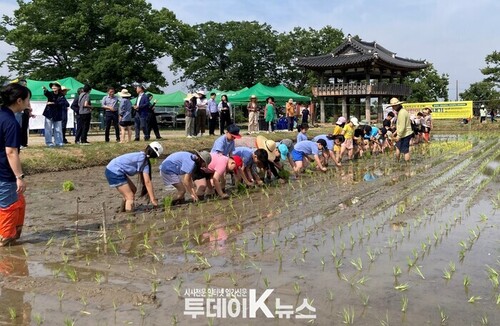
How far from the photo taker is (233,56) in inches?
1567

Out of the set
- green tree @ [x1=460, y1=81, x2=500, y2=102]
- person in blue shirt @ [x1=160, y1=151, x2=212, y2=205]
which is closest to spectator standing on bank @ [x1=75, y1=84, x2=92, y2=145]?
person in blue shirt @ [x1=160, y1=151, x2=212, y2=205]

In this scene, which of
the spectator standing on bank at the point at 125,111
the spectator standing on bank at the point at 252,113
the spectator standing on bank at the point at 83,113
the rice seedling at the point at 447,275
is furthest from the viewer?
the spectator standing on bank at the point at 252,113

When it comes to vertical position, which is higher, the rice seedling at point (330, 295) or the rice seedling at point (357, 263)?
the rice seedling at point (357, 263)

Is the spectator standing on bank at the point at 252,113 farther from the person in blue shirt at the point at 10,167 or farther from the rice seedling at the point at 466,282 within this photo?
the rice seedling at the point at 466,282

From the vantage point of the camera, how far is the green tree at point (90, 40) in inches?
1034

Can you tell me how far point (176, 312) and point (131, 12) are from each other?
27.2 m

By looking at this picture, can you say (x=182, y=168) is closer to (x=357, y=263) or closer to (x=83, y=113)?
(x=357, y=263)

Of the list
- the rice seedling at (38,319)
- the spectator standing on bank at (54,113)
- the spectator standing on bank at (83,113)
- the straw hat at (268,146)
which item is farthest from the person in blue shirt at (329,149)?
the rice seedling at (38,319)

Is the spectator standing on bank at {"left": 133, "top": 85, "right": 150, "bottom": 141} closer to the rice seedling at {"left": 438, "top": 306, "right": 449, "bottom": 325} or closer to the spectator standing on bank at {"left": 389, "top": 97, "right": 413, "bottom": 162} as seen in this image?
the spectator standing on bank at {"left": 389, "top": 97, "right": 413, "bottom": 162}

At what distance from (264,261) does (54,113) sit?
813 cm

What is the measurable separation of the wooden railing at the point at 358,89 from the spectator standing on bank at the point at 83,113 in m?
22.1

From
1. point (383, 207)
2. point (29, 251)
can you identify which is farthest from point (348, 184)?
point (29, 251)

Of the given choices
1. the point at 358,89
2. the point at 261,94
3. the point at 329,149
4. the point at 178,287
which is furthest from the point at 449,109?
the point at 178,287

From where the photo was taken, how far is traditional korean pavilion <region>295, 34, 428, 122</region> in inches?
1217
